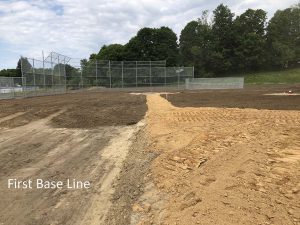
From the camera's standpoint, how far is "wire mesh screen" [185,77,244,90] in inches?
1982

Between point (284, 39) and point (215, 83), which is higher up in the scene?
point (284, 39)

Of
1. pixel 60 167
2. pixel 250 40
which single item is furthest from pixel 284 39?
pixel 60 167

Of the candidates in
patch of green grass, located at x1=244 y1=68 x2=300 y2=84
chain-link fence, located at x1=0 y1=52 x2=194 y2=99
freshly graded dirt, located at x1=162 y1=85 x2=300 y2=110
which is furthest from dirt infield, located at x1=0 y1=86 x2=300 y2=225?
patch of green grass, located at x1=244 y1=68 x2=300 y2=84

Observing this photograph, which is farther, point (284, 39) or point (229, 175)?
point (284, 39)

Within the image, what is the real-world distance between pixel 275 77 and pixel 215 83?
2436 cm

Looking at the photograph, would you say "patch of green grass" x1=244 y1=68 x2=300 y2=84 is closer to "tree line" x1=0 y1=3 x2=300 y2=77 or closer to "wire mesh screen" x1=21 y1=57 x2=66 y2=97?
"tree line" x1=0 y1=3 x2=300 y2=77

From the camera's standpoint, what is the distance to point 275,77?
71.3 metres

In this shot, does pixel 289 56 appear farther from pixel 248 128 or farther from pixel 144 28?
pixel 248 128

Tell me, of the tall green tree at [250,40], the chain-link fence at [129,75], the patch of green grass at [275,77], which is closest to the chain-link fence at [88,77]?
the chain-link fence at [129,75]

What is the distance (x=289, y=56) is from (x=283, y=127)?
72.4 m

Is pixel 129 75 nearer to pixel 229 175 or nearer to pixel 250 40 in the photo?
pixel 250 40

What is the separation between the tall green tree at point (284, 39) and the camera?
7812cm

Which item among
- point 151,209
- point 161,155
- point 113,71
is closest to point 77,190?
point 151,209

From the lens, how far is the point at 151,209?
5.67 metres
